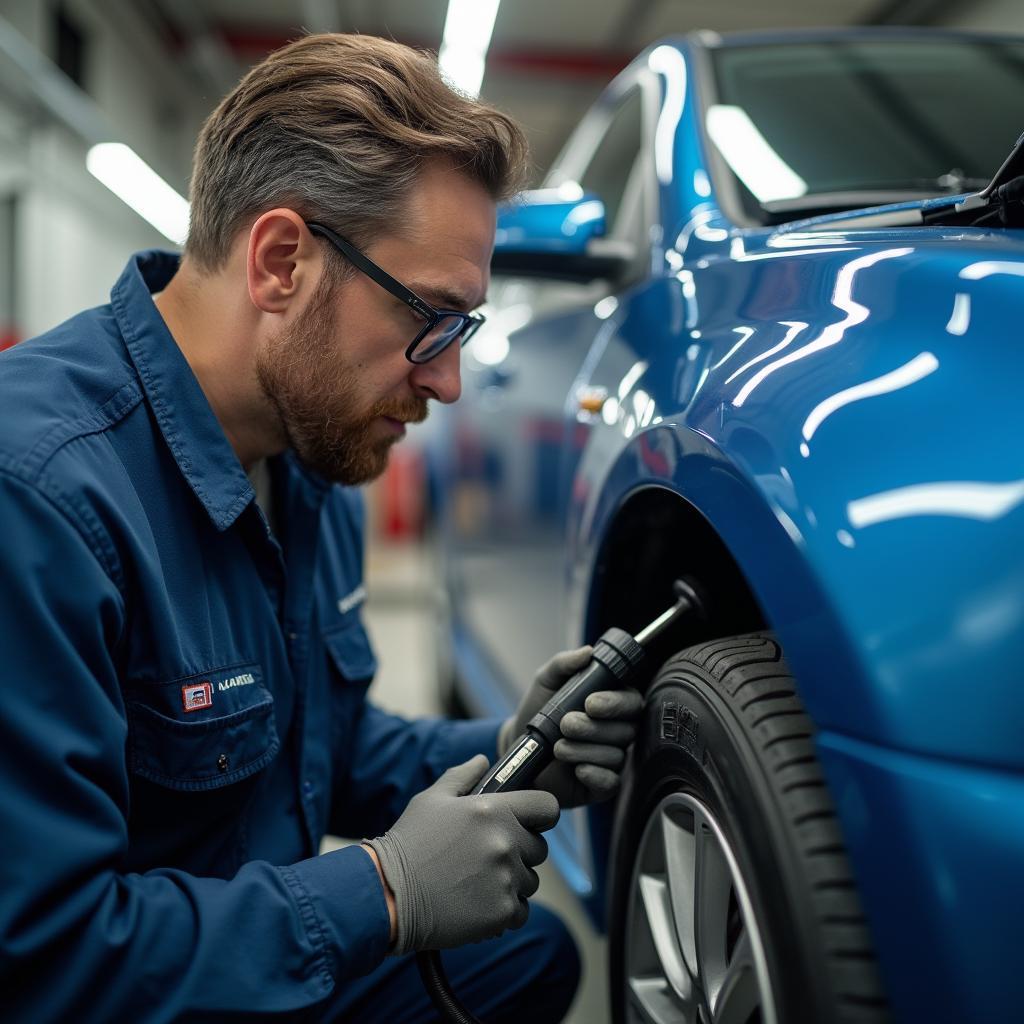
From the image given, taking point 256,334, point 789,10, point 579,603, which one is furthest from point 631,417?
point 789,10

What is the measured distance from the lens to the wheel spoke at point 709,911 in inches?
33.1

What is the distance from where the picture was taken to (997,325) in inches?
26.1

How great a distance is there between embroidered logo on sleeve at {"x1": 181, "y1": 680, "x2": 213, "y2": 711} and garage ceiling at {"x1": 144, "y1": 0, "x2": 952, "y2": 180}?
20.0 feet

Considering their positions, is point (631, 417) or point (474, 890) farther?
point (631, 417)

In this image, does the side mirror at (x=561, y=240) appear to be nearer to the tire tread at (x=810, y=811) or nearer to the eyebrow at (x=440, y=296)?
the eyebrow at (x=440, y=296)

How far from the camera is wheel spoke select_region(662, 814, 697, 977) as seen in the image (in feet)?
2.94

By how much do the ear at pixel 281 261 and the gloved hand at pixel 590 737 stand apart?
0.49 m

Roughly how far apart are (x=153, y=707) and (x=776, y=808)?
572mm

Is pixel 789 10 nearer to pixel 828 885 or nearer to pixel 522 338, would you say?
pixel 522 338

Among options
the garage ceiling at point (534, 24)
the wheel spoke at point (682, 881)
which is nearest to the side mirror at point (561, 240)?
the wheel spoke at point (682, 881)

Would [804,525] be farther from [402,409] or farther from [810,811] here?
[402,409]

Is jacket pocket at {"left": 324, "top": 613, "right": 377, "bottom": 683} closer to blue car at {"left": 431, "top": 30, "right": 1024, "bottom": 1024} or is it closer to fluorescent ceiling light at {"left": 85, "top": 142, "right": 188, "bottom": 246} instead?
blue car at {"left": 431, "top": 30, "right": 1024, "bottom": 1024}

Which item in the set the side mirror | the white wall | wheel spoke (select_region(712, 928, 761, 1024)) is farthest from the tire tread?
the white wall

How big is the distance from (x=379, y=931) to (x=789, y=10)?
7078 mm
